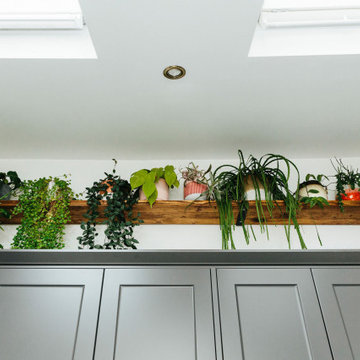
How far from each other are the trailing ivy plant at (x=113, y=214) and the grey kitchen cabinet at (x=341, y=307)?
40.1 inches

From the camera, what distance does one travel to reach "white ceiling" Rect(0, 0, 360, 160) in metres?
1.54

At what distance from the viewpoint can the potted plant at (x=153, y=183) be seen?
204 cm

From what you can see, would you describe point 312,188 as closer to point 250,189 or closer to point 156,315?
point 250,189

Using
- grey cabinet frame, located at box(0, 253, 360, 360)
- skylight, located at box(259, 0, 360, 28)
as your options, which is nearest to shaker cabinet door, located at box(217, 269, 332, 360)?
grey cabinet frame, located at box(0, 253, 360, 360)

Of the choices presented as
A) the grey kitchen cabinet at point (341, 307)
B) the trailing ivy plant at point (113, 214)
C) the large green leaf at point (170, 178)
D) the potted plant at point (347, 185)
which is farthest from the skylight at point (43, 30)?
the potted plant at point (347, 185)

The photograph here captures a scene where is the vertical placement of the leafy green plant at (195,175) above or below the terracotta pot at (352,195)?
above

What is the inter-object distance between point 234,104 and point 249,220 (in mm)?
752

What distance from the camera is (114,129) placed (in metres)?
2.21

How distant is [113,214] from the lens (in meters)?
1.98

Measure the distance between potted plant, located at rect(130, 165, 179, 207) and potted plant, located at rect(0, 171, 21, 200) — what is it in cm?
81

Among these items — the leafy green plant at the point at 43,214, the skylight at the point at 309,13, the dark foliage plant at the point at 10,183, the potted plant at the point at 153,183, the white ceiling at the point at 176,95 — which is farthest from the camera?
the dark foliage plant at the point at 10,183

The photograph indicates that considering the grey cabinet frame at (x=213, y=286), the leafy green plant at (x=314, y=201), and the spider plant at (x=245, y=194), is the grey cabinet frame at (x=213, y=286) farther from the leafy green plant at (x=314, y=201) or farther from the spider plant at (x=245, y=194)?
the leafy green plant at (x=314, y=201)

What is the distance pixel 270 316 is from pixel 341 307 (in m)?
0.32

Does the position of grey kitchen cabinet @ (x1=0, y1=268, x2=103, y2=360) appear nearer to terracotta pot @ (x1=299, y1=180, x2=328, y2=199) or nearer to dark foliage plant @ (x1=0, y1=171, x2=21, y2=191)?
dark foliage plant @ (x1=0, y1=171, x2=21, y2=191)
